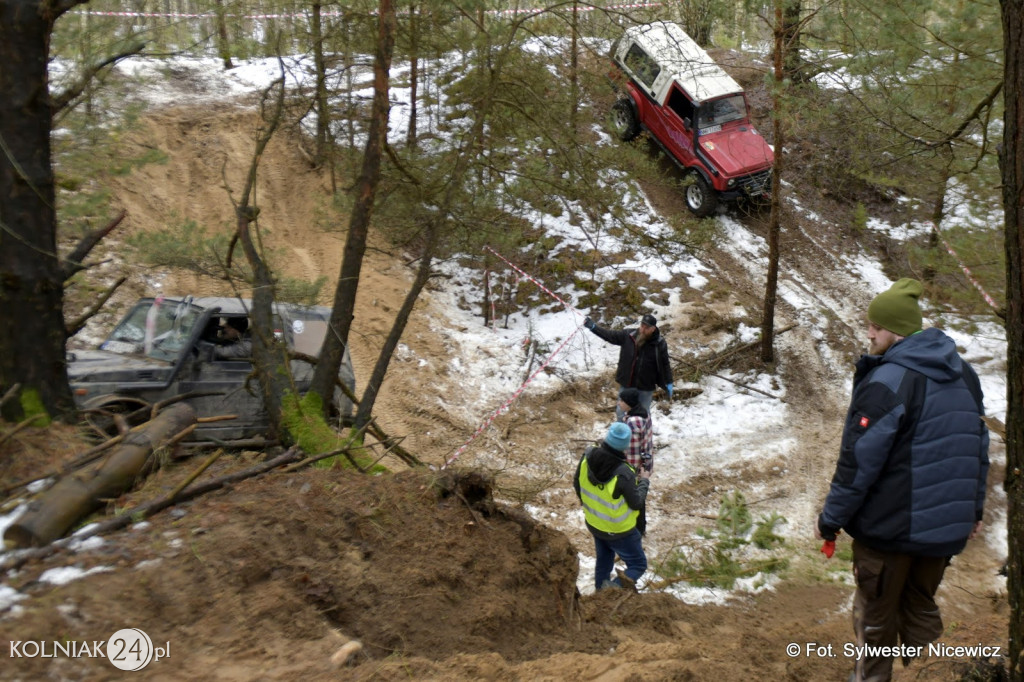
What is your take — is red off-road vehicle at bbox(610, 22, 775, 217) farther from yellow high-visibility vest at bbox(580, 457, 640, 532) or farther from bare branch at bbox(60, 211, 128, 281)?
bare branch at bbox(60, 211, 128, 281)

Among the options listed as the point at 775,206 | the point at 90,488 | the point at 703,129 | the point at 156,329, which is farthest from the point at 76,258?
the point at 703,129

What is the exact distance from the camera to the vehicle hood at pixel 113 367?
267 inches

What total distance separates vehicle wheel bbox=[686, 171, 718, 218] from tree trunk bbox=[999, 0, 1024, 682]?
10.7 m

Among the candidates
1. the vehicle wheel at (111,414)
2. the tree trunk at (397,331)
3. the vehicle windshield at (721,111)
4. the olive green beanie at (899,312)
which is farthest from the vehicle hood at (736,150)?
the vehicle wheel at (111,414)

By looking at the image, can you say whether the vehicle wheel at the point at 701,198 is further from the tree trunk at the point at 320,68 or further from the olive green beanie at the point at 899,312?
the olive green beanie at the point at 899,312

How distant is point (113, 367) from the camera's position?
6973mm

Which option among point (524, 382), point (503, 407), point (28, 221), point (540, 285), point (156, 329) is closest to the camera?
point (28, 221)

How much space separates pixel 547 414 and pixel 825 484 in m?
3.73

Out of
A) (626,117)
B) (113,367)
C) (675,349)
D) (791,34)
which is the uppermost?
(791,34)

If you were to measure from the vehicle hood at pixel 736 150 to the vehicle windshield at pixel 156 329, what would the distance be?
947 cm

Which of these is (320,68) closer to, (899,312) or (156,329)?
(156,329)

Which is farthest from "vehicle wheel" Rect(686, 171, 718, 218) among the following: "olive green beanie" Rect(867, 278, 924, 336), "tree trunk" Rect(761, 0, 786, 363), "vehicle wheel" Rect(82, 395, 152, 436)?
"olive green beanie" Rect(867, 278, 924, 336)

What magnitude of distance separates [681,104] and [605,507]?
34.8 ft

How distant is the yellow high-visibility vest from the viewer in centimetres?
528
